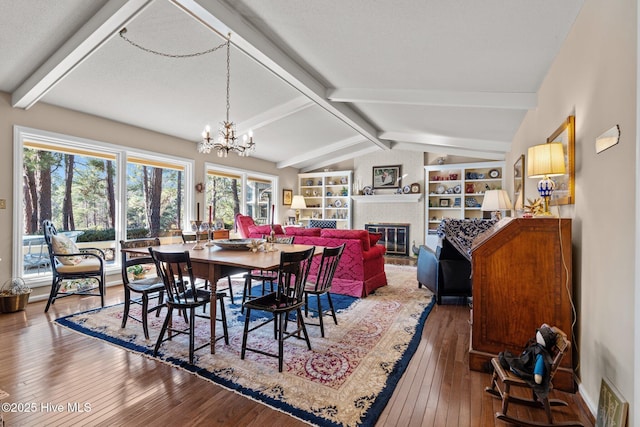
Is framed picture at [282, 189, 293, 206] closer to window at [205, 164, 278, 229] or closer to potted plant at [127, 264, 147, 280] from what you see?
window at [205, 164, 278, 229]

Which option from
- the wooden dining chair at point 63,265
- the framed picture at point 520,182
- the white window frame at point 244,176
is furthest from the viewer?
the white window frame at point 244,176

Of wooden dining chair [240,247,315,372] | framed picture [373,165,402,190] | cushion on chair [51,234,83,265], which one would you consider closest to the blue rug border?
wooden dining chair [240,247,315,372]

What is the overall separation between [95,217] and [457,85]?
211 inches

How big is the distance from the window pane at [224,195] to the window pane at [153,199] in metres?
0.73

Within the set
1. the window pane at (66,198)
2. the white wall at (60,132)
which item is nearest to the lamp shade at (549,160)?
the white wall at (60,132)

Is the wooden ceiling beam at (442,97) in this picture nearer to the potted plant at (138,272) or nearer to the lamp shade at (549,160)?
the lamp shade at (549,160)

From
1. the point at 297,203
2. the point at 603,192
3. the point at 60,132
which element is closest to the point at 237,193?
the point at 297,203

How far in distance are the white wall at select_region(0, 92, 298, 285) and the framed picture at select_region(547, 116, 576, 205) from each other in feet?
17.3

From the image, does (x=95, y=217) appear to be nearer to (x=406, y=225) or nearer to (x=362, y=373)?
(x=362, y=373)

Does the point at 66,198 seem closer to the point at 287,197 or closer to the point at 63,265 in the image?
the point at 63,265

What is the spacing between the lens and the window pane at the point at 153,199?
5184 mm

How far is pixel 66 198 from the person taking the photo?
14.5 ft

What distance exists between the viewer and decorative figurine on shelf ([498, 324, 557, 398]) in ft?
5.51

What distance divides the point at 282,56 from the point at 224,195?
14.1 ft
